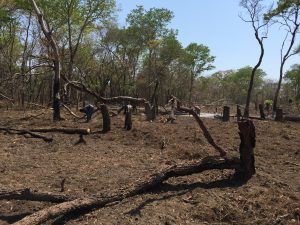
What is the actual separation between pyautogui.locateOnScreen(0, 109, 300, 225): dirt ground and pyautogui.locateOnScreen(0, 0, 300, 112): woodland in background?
35.4 feet

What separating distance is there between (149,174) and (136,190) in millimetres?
1339

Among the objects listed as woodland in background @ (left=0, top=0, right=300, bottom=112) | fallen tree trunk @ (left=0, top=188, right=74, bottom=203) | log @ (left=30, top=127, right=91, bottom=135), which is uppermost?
woodland in background @ (left=0, top=0, right=300, bottom=112)

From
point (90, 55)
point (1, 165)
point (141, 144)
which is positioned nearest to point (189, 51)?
point (90, 55)

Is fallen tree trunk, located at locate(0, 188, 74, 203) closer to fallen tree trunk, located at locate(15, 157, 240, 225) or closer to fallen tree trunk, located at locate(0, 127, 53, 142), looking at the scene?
fallen tree trunk, located at locate(15, 157, 240, 225)

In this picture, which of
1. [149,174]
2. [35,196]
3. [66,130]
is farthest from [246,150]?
[66,130]

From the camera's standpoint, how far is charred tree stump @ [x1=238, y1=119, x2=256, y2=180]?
7535 mm

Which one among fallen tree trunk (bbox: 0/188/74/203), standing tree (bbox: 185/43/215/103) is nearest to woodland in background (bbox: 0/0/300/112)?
standing tree (bbox: 185/43/215/103)

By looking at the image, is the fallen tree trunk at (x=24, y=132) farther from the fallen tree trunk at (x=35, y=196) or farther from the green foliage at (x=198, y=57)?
the green foliage at (x=198, y=57)

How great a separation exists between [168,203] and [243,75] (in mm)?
75505

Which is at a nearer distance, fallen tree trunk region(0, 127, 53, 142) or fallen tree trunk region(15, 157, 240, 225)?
fallen tree trunk region(15, 157, 240, 225)

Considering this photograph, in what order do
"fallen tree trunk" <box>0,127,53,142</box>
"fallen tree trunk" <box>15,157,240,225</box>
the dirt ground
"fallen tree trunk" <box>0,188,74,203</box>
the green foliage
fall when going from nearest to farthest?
"fallen tree trunk" <box>15,157,240,225</box> → the dirt ground → "fallen tree trunk" <box>0,188,74,203</box> → "fallen tree trunk" <box>0,127,53,142</box> → the green foliage

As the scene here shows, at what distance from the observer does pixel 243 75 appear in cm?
7944

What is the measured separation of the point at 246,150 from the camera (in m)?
7.53

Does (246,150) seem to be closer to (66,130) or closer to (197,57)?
(66,130)
